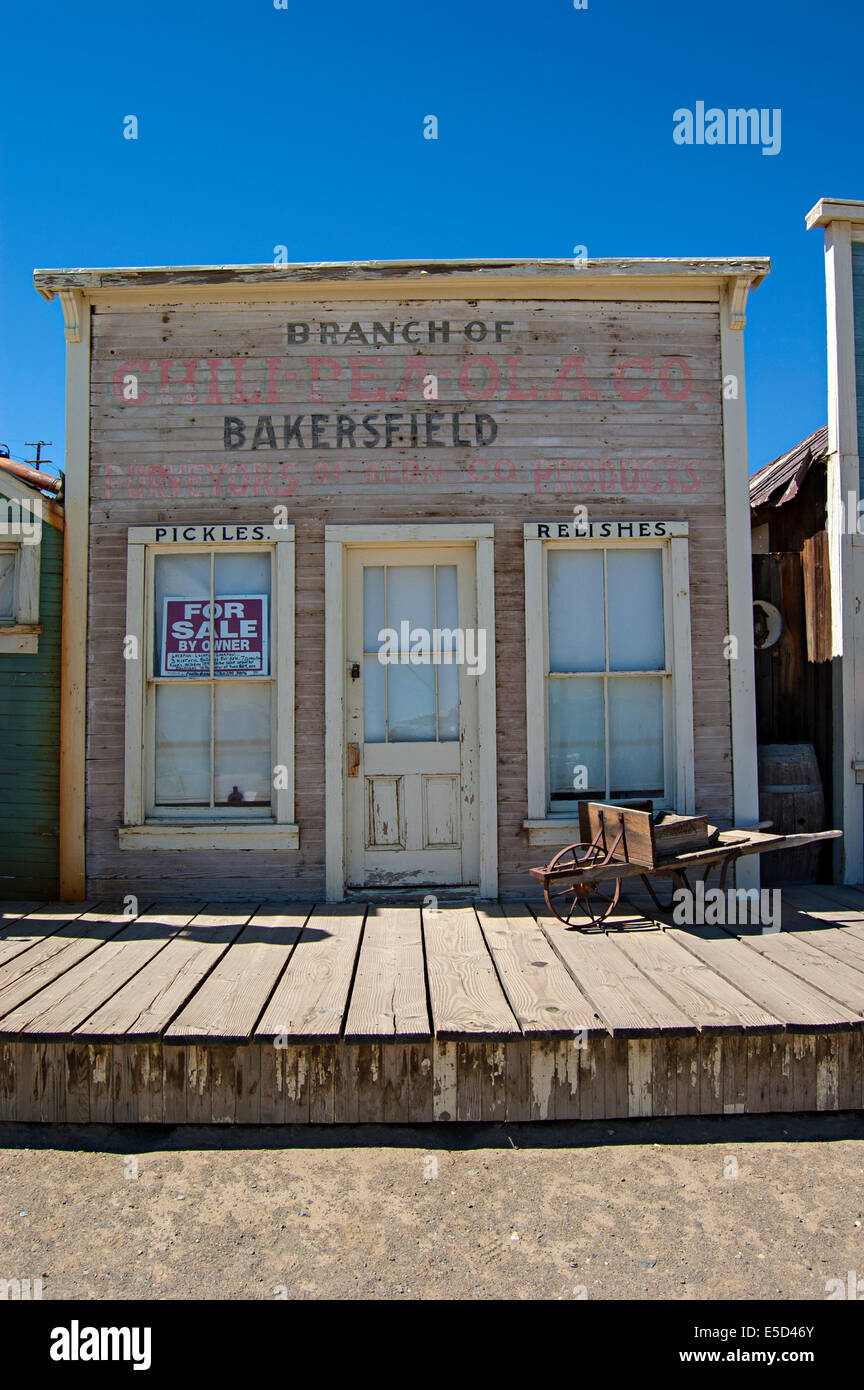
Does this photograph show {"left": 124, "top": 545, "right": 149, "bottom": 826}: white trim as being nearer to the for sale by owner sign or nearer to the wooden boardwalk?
the for sale by owner sign

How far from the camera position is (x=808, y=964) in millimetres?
3949

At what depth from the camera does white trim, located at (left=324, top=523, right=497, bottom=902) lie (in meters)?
5.15

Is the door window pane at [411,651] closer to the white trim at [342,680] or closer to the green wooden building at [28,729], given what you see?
the white trim at [342,680]

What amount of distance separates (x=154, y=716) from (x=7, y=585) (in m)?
1.23

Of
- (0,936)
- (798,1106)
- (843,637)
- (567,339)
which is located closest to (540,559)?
(567,339)

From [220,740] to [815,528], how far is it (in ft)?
14.6

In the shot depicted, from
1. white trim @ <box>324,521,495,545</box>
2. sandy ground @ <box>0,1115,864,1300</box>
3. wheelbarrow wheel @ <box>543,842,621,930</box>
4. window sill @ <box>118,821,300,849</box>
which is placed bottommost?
sandy ground @ <box>0,1115,864,1300</box>

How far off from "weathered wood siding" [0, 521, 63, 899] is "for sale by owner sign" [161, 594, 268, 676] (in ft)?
2.56

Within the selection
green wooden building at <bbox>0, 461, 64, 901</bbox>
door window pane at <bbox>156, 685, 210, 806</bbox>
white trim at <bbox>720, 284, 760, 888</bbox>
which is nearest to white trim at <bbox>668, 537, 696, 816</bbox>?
white trim at <bbox>720, 284, 760, 888</bbox>

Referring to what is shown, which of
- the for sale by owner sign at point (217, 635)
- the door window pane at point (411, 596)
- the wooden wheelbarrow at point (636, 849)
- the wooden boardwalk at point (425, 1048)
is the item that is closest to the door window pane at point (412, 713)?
the door window pane at point (411, 596)

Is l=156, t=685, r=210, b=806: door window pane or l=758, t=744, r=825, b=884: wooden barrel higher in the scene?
l=156, t=685, r=210, b=806: door window pane

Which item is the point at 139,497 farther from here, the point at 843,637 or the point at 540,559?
the point at 843,637

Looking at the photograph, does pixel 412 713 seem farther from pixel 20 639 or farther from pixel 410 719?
pixel 20 639
